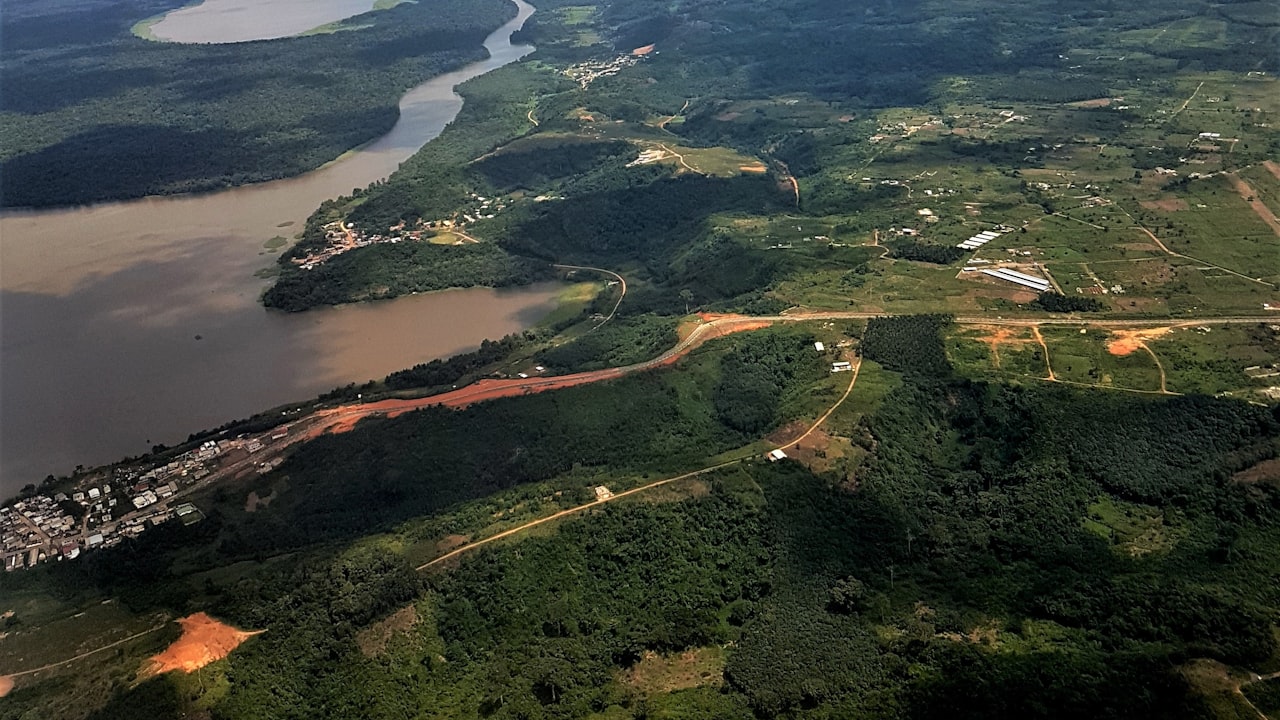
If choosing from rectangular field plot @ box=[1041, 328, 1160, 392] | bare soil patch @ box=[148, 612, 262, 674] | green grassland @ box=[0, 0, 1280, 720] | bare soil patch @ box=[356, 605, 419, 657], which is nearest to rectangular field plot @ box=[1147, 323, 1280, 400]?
green grassland @ box=[0, 0, 1280, 720]

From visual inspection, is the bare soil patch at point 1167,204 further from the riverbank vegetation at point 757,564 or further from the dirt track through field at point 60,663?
the dirt track through field at point 60,663

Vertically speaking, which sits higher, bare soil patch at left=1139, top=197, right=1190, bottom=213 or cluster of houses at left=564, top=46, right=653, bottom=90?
bare soil patch at left=1139, top=197, right=1190, bottom=213

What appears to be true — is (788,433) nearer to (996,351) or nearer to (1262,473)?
(996,351)

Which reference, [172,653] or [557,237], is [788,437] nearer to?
[172,653]

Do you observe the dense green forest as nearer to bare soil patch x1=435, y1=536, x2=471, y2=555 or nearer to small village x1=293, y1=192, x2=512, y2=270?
small village x1=293, y1=192, x2=512, y2=270

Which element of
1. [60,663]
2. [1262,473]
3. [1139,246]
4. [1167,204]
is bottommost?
[1167,204]

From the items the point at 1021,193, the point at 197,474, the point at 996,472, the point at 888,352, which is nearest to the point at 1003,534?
the point at 996,472

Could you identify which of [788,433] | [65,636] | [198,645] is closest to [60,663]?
[65,636]
